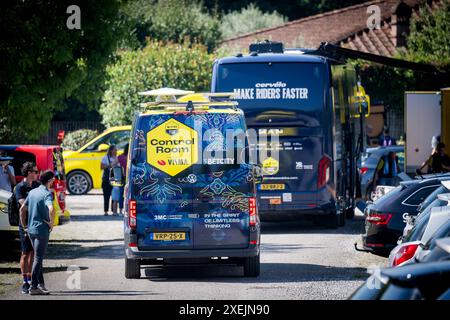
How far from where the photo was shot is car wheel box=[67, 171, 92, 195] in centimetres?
3775

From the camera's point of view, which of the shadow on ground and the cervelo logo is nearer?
the shadow on ground

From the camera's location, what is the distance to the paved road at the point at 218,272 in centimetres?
1545

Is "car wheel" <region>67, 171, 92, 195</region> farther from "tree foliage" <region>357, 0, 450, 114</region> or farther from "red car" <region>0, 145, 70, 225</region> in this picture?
"tree foliage" <region>357, 0, 450, 114</region>

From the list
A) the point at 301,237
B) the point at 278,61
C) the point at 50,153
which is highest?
the point at 278,61

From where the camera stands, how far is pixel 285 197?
24.9 meters

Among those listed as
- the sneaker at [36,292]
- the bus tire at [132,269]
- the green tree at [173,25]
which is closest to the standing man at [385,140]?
the green tree at [173,25]

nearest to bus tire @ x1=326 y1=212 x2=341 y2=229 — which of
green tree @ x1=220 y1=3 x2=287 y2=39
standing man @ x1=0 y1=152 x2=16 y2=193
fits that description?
standing man @ x1=0 y1=152 x2=16 y2=193

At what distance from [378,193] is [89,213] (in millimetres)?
10955

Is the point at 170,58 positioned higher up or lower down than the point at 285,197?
higher up

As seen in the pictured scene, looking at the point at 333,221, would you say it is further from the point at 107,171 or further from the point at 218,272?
the point at 218,272

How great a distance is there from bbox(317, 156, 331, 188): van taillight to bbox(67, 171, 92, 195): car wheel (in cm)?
1433

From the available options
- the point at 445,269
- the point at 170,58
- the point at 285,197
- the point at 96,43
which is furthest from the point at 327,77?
the point at 170,58
